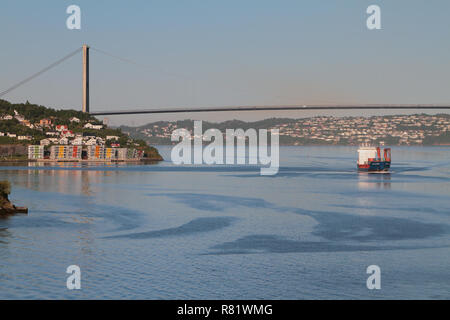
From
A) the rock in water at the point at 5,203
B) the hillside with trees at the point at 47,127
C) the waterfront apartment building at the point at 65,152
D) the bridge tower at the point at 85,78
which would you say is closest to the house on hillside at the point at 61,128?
the hillside with trees at the point at 47,127

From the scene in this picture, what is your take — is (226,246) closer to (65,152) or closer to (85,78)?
(65,152)

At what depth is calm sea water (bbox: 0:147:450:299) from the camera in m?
13.4

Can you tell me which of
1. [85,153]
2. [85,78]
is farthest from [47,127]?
[85,153]

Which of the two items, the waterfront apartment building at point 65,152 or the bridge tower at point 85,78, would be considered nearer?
the waterfront apartment building at point 65,152

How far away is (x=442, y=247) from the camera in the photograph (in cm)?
1808

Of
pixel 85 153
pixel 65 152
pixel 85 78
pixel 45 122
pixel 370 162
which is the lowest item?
pixel 370 162

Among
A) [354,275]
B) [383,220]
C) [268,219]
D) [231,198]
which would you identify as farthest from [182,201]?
[354,275]

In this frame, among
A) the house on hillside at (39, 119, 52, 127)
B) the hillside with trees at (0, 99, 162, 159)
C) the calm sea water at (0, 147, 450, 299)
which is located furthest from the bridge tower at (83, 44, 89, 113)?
the calm sea water at (0, 147, 450, 299)

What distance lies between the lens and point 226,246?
1802cm

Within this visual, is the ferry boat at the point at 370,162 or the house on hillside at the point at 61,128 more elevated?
the house on hillside at the point at 61,128

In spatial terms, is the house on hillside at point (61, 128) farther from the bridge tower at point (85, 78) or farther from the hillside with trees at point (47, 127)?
the bridge tower at point (85, 78)

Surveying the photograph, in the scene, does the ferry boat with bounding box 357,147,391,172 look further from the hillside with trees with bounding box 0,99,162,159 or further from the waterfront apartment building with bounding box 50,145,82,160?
the waterfront apartment building with bounding box 50,145,82,160

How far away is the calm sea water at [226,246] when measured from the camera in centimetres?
1336
